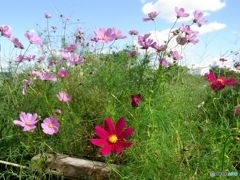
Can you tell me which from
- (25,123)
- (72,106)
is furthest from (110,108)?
(72,106)

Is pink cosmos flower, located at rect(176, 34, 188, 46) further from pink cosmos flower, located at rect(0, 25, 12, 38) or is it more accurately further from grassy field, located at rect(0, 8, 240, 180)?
pink cosmos flower, located at rect(0, 25, 12, 38)

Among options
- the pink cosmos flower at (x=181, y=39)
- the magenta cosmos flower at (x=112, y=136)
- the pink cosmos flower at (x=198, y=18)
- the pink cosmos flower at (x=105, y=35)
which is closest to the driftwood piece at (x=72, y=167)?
the magenta cosmos flower at (x=112, y=136)

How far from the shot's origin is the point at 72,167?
5.90 feet

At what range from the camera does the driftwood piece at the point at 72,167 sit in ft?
5.71

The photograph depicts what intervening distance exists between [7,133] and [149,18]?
953 mm

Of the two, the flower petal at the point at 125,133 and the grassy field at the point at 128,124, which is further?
the grassy field at the point at 128,124

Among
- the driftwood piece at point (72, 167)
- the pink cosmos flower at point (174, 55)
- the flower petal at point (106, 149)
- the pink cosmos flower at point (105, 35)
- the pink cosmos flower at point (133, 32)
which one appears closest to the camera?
the flower petal at point (106, 149)

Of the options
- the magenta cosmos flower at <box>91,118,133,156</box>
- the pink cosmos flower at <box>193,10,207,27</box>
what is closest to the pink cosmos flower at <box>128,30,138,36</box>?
the pink cosmos flower at <box>193,10,207,27</box>

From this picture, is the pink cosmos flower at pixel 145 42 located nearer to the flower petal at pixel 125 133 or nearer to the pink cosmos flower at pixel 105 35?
the pink cosmos flower at pixel 105 35

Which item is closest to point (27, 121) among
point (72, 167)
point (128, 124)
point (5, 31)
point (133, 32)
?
point (72, 167)

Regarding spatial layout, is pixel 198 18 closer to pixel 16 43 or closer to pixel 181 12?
pixel 181 12

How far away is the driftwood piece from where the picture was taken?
174 centimetres

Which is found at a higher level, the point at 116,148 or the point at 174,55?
the point at 174,55

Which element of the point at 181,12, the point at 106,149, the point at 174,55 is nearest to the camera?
the point at 106,149
